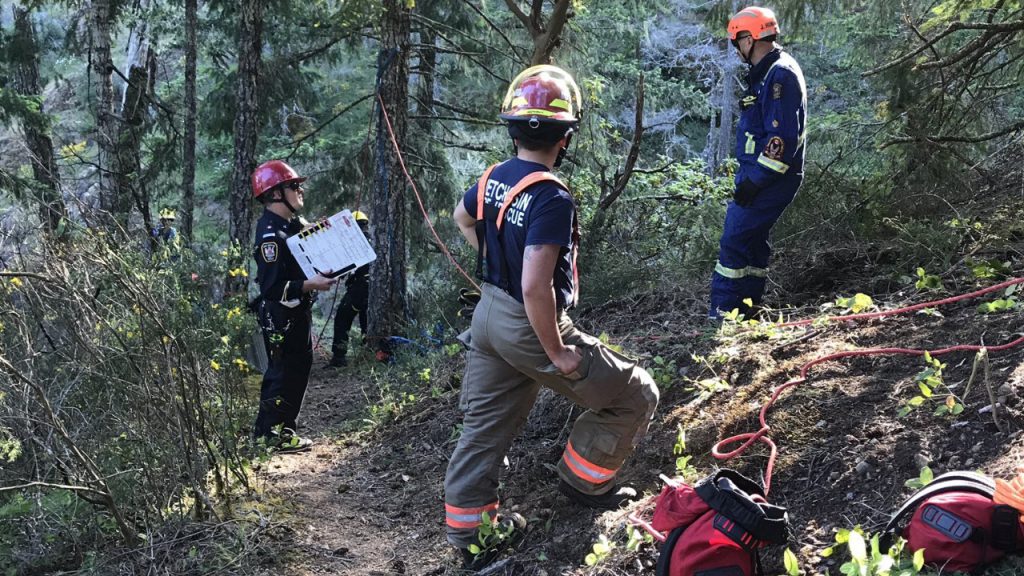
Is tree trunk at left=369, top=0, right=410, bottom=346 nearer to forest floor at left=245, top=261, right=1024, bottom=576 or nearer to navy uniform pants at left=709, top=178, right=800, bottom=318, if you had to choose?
forest floor at left=245, top=261, right=1024, bottom=576

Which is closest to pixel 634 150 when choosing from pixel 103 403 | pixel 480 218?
pixel 480 218

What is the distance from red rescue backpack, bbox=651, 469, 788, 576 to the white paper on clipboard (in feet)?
13.1

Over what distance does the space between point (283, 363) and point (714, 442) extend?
12.0 feet

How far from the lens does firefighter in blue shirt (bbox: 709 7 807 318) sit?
17.2ft

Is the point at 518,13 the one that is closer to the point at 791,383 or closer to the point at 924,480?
the point at 791,383

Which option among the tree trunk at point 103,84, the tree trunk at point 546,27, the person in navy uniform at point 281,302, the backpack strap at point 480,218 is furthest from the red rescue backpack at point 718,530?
the tree trunk at point 103,84

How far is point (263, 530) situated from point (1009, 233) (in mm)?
5298

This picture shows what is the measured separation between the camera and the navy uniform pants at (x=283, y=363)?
6.08 metres

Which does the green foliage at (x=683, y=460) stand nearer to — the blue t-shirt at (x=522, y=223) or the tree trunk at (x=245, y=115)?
the blue t-shirt at (x=522, y=223)

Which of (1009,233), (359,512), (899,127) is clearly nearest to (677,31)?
(899,127)

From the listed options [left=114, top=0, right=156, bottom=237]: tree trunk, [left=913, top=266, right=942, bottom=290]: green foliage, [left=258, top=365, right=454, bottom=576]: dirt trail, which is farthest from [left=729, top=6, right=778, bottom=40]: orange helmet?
[left=114, top=0, right=156, bottom=237]: tree trunk

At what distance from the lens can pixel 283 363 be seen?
6246mm

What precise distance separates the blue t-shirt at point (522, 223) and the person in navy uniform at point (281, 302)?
286cm

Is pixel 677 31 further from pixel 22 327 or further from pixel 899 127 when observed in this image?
pixel 22 327
